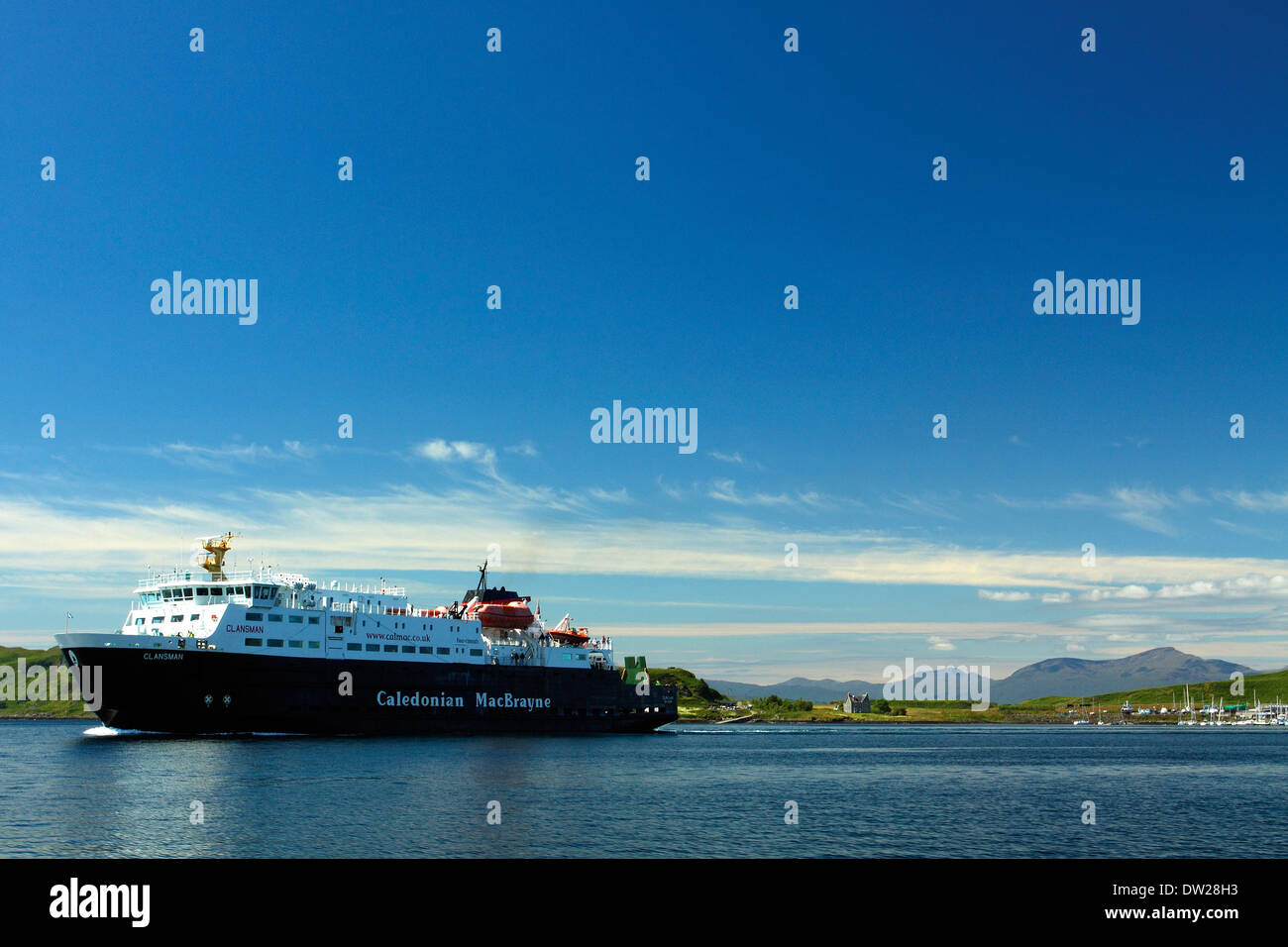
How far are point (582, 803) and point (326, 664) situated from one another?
4501cm

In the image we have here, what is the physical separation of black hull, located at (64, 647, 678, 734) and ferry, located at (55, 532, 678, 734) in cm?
11

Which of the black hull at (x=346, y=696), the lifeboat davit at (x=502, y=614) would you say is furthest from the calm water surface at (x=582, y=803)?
the lifeboat davit at (x=502, y=614)

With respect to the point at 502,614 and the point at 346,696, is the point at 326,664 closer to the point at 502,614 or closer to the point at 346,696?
the point at 346,696

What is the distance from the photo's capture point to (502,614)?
10225 centimetres

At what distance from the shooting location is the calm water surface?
1380 inches

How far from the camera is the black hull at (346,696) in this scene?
73.8 meters

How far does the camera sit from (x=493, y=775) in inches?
2229

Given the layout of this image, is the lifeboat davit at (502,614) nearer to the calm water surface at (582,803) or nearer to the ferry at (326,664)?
the ferry at (326,664)

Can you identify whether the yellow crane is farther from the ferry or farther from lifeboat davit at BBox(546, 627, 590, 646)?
lifeboat davit at BBox(546, 627, 590, 646)

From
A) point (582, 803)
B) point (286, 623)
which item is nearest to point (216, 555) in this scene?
point (286, 623)

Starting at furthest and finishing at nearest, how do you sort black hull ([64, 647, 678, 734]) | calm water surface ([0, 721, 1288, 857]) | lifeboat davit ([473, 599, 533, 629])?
1. lifeboat davit ([473, 599, 533, 629])
2. black hull ([64, 647, 678, 734])
3. calm water surface ([0, 721, 1288, 857])

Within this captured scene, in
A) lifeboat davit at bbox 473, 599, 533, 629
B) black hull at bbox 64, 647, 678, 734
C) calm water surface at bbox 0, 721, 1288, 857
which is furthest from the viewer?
lifeboat davit at bbox 473, 599, 533, 629

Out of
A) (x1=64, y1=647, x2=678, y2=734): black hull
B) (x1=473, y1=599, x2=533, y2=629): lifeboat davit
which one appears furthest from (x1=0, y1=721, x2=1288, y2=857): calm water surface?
(x1=473, y1=599, x2=533, y2=629): lifeboat davit
